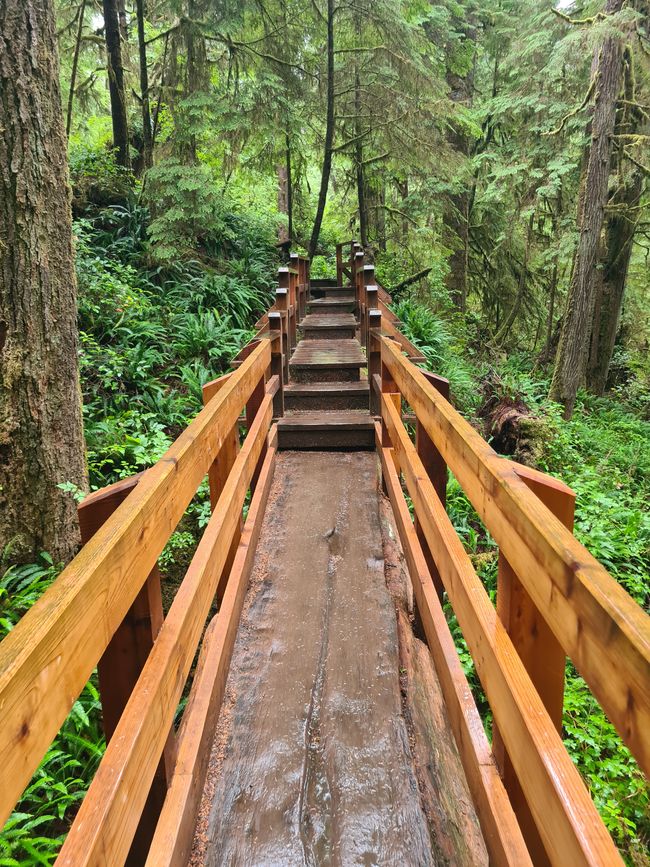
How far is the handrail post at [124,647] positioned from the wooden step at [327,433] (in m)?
3.54

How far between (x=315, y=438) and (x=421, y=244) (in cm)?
879

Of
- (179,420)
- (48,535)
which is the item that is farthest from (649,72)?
(48,535)

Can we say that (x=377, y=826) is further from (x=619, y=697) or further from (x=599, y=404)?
(x=599, y=404)

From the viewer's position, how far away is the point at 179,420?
662 centimetres

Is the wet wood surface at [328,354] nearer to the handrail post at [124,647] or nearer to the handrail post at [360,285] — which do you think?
the handrail post at [360,285]

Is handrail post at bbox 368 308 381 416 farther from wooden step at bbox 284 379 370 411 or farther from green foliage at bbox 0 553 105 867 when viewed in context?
green foliage at bbox 0 553 105 867

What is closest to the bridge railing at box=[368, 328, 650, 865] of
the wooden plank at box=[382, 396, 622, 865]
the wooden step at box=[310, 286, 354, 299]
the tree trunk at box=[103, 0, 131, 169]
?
the wooden plank at box=[382, 396, 622, 865]

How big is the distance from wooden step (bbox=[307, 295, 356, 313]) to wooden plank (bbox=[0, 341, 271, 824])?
9430 millimetres

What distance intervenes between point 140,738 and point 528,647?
110 cm

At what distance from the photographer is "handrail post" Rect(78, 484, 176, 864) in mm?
1668

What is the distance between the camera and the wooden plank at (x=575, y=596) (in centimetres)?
91

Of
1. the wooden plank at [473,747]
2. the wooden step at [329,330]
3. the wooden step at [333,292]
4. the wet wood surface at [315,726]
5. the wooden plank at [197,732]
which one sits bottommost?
the wet wood surface at [315,726]

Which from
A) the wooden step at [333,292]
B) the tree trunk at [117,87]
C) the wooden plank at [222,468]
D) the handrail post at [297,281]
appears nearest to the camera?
the wooden plank at [222,468]

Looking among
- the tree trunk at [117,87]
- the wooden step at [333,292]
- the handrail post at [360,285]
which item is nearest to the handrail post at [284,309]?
the handrail post at [360,285]
